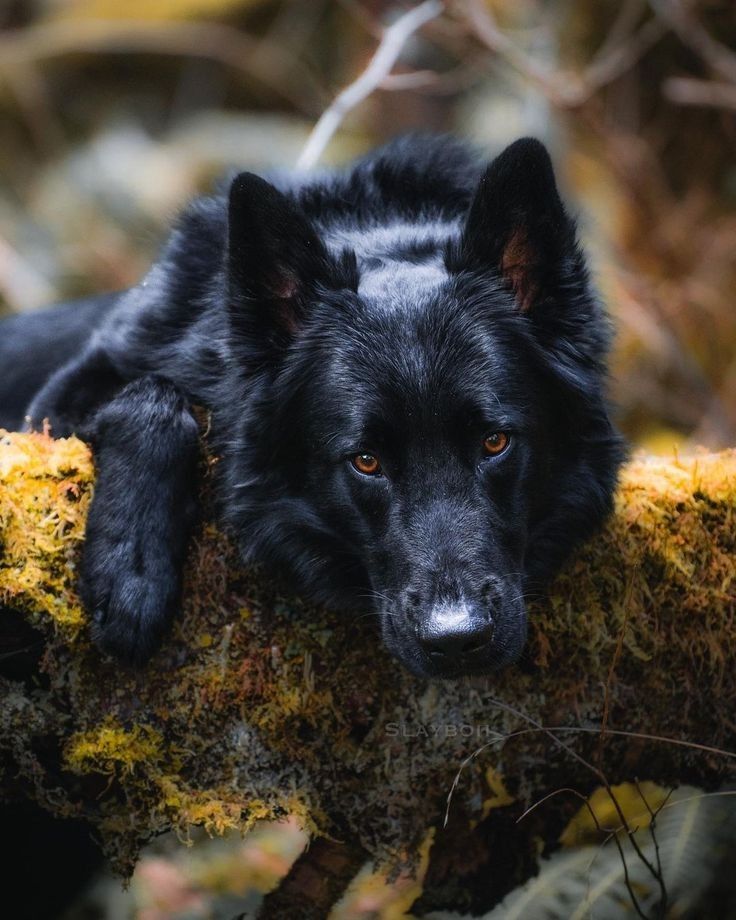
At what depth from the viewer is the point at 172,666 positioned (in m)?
2.64

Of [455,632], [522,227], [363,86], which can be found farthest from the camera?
[363,86]

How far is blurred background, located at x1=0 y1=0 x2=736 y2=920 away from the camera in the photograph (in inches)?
282

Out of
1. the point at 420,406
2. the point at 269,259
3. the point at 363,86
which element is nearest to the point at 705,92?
the point at 363,86

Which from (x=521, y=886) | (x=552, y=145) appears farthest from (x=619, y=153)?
(x=521, y=886)

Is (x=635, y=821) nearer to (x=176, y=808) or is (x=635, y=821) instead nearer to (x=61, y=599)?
(x=176, y=808)

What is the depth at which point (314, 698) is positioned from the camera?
2.63 meters

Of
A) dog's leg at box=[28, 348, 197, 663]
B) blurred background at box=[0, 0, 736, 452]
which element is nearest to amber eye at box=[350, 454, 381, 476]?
dog's leg at box=[28, 348, 197, 663]

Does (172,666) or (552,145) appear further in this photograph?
(552,145)

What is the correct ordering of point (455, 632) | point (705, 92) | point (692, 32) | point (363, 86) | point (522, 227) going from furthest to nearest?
1. point (705, 92)
2. point (692, 32)
3. point (363, 86)
4. point (522, 227)
5. point (455, 632)

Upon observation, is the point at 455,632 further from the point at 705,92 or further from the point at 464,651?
the point at 705,92

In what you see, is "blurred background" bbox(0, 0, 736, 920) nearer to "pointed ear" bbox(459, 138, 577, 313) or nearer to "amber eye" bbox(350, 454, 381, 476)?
"pointed ear" bbox(459, 138, 577, 313)

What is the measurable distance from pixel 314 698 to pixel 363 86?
341 cm

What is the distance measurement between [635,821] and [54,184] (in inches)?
381

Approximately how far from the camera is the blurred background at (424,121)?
717cm
